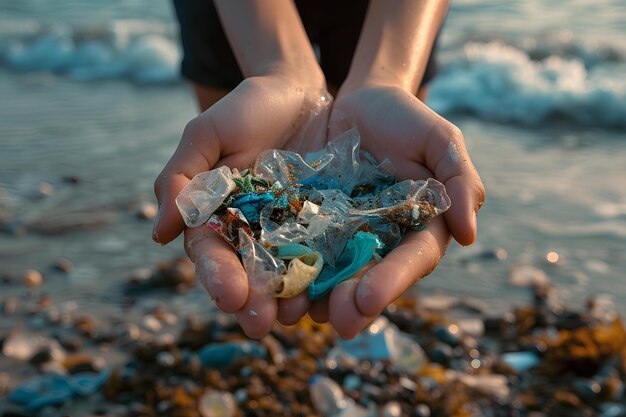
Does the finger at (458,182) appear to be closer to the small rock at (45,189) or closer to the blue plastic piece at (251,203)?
the blue plastic piece at (251,203)

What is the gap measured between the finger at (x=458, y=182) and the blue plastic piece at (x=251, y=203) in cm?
55

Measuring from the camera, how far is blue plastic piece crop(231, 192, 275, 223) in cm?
234

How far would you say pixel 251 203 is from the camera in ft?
7.74

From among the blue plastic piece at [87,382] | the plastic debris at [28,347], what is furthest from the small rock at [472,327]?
the plastic debris at [28,347]

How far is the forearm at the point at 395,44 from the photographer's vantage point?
2.77 metres

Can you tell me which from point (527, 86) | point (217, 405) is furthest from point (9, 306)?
point (527, 86)

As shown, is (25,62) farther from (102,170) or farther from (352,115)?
(352,115)

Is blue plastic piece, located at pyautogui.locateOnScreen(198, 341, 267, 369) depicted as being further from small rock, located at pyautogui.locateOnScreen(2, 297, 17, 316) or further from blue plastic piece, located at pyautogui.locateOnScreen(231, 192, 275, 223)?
blue plastic piece, located at pyautogui.locateOnScreen(231, 192, 275, 223)

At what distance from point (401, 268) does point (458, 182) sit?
373mm

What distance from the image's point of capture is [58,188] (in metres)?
5.48

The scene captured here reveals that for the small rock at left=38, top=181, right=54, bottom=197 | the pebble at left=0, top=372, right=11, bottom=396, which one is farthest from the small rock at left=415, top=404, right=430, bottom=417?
the small rock at left=38, top=181, right=54, bottom=197

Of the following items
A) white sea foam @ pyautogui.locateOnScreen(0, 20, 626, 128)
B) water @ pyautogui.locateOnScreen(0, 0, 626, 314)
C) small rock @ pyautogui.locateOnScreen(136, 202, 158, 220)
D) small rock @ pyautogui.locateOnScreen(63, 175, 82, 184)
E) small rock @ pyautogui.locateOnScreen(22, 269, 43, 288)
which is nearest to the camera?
small rock @ pyautogui.locateOnScreen(22, 269, 43, 288)

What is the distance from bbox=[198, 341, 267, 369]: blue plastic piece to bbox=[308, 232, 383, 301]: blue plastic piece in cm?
158

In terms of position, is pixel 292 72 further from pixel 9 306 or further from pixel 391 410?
pixel 9 306
